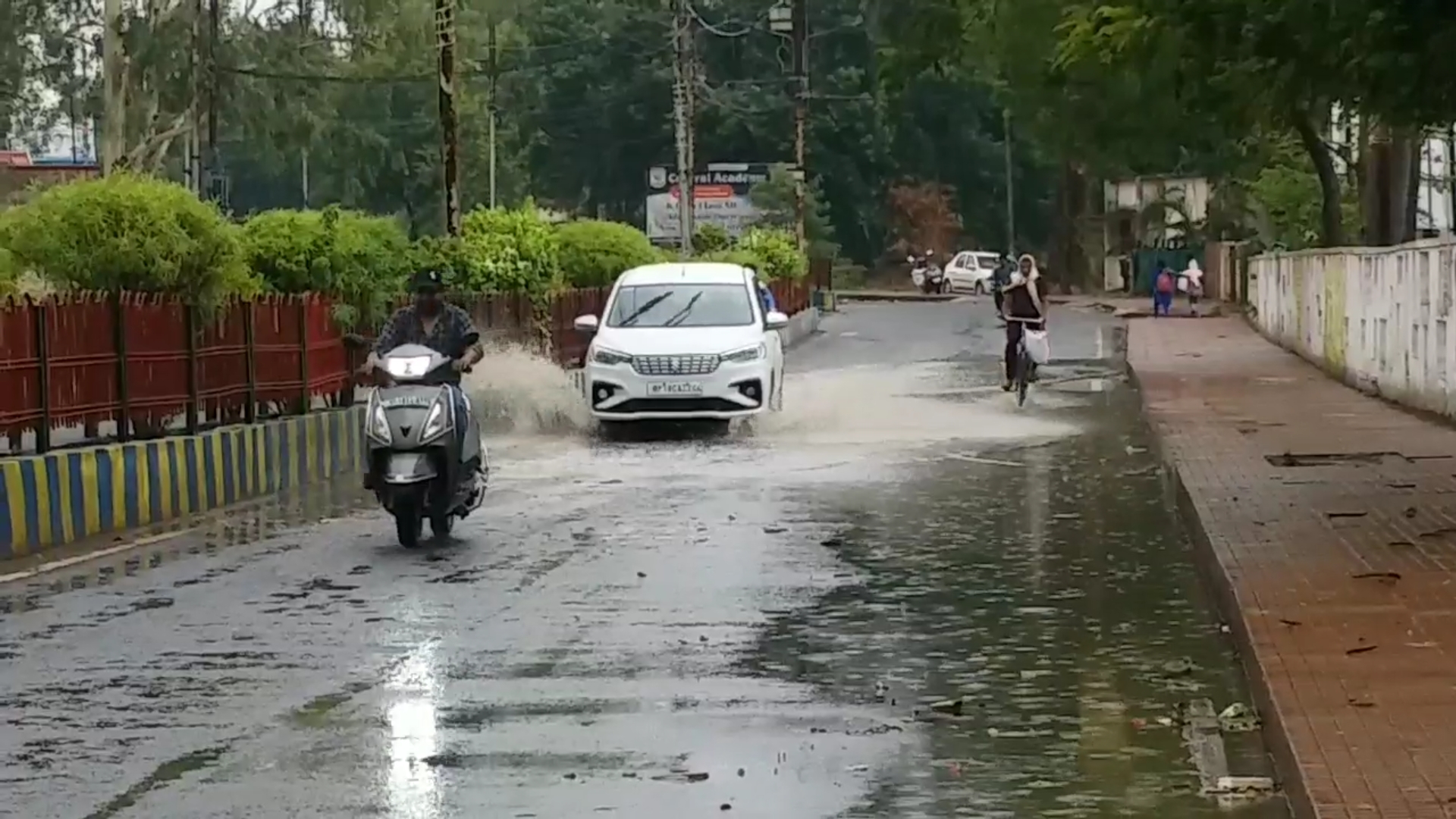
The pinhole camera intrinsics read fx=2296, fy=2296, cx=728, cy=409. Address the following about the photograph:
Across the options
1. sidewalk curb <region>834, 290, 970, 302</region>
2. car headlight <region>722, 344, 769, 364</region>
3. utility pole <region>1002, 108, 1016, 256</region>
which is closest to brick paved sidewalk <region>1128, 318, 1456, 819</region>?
car headlight <region>722, 344, 769, 364</region>

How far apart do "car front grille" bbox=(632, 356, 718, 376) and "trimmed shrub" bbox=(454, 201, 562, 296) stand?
8082 mm

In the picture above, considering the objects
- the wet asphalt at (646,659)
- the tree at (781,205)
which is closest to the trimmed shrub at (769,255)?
the tree at (781,205)

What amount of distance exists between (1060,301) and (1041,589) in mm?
57934

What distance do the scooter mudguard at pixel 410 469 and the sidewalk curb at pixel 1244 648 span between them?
452cm

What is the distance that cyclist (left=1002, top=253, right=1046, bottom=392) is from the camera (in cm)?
2580

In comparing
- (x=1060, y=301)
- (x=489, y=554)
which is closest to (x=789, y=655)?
(x=489, y=554)

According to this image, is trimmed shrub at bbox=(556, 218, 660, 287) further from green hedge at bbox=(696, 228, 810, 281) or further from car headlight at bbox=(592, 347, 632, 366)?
car headlight at bbox=(592, 347, 632, 366)

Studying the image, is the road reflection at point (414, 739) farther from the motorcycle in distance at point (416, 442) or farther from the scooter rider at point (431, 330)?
the scooter rider at point (431, 330)

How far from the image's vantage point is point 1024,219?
89.1m

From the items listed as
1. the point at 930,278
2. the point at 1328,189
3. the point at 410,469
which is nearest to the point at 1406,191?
the point at 1328,189

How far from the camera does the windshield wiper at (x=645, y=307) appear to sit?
23.5m

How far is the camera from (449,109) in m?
29.6

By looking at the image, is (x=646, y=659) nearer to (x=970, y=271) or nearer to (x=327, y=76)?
(x=327, y=76)

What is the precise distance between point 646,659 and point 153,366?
8.34m
